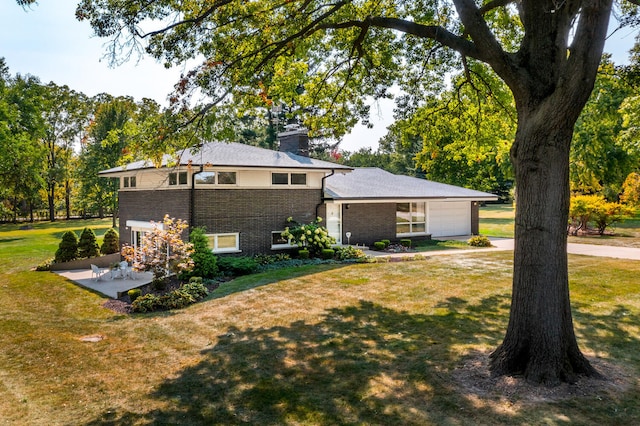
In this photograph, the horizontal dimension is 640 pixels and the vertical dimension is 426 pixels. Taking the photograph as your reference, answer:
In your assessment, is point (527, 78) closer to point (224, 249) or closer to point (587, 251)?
point (224, 249)

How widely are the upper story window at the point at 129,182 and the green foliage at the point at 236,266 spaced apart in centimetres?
792

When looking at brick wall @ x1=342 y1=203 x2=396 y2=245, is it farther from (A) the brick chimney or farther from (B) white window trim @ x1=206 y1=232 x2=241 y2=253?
(B) white window trim @ x1=206 y1=232 x2=241 y2=253

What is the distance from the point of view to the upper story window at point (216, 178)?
17359 mm

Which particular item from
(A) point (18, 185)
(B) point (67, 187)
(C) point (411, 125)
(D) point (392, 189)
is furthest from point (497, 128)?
(B) point (67, 187)

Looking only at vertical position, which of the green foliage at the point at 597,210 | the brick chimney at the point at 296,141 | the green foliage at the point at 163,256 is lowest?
the green foliage at the point at 163,256

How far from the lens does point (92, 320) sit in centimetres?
1141

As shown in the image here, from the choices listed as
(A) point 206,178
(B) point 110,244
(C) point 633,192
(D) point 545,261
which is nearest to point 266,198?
(A) point 206,178

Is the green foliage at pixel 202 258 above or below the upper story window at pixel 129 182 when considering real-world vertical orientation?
below

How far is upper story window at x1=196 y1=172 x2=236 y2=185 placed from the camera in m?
17.4

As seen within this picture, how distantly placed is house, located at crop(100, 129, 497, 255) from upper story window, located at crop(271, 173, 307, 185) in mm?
45

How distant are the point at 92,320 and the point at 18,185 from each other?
37003mm

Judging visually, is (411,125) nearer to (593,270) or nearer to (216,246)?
(593,270)

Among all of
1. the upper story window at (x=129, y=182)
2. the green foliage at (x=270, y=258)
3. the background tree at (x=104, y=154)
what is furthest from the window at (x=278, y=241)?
the background tree at (x=104, y=154)

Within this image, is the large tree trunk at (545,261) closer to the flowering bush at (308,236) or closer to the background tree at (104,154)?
the flowering bush at (308,236)
